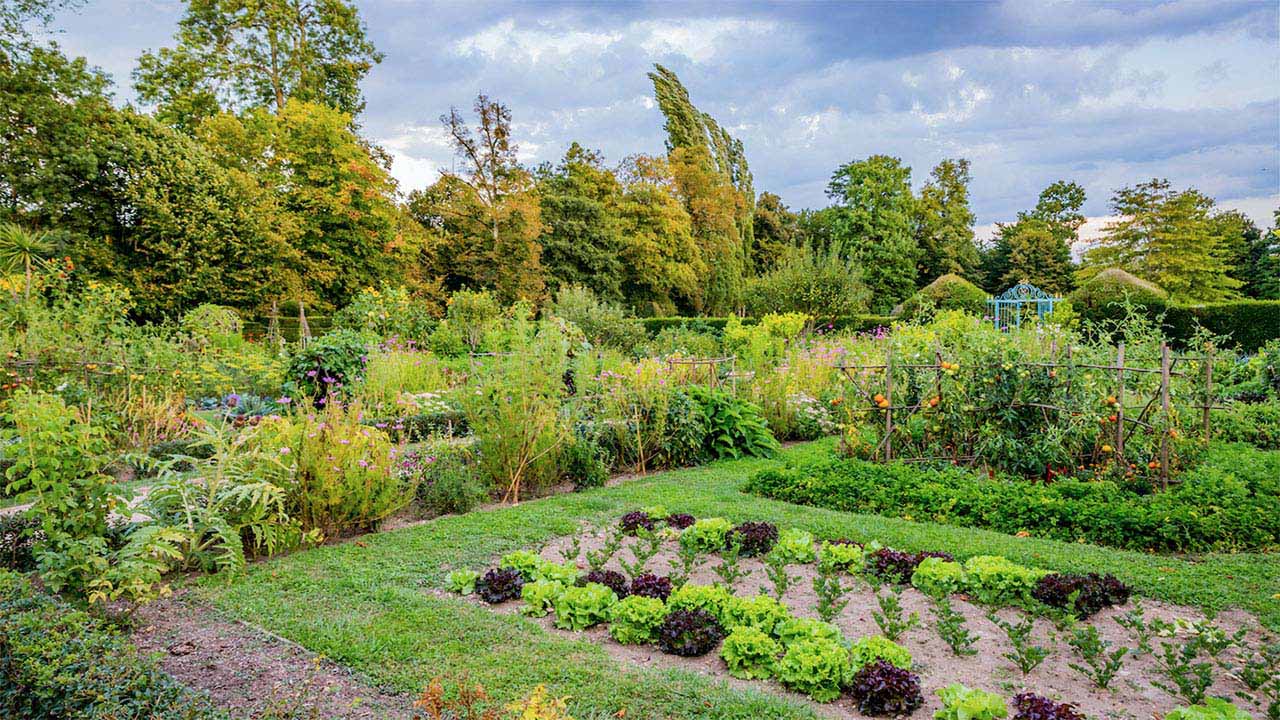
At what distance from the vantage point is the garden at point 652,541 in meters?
2.67

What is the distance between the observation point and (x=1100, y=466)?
18.7ft

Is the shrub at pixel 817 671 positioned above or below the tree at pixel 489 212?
below

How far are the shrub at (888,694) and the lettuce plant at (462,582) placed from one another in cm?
214

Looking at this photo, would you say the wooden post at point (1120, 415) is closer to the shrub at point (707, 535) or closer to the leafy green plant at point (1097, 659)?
the leafy green plant at point (1097, 659)

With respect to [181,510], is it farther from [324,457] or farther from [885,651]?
[885,651]

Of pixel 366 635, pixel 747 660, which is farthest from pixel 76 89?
pixel 747 660

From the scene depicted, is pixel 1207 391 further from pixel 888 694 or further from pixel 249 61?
pixel 249 61

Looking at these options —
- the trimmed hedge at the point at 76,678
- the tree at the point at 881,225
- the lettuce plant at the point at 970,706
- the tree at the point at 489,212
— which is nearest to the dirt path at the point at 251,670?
the trimmed hedge at the point at 76,678

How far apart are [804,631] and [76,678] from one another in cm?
267

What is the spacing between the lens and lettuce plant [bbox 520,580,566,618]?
3540 mm

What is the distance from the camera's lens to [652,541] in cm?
419

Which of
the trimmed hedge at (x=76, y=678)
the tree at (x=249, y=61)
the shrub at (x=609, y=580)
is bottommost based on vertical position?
the shrub at (x=609, y=580)

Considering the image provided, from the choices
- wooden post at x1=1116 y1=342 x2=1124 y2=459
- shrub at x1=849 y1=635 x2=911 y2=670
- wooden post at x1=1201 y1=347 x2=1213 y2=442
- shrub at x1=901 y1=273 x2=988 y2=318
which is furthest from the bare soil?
shrub at x1=901 y1=273 x2=988 y2=318

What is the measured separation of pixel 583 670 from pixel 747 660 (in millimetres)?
687
